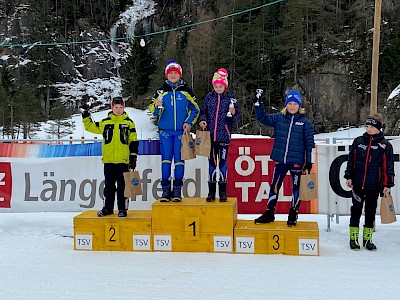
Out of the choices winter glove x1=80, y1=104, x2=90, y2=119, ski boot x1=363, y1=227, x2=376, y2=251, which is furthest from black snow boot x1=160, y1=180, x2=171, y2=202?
ski boot x1=363, y1=227, x2=376, y2=251

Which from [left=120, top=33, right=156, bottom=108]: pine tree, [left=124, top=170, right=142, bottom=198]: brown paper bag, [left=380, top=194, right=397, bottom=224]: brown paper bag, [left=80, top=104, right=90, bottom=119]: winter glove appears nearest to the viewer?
[left=380, top=194, right=397, bottom=224]: brown paper bag

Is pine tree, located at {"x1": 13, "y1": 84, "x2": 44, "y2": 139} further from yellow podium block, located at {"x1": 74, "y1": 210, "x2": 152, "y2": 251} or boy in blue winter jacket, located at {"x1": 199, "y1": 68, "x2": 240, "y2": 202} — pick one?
boy in blue winter jacket, located at {"x1": 199, "y1": 68, "x2": 240, "y2": 202}

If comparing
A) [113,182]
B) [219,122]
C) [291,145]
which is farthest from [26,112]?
[291,145]

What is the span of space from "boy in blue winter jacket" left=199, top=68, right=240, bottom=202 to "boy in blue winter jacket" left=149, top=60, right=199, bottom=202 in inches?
7.5

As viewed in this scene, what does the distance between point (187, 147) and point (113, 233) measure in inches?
56.3

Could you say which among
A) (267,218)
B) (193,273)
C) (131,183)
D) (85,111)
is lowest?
(193,273)

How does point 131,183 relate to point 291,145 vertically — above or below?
below

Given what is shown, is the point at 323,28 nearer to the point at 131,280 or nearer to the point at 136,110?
the point at 136,110

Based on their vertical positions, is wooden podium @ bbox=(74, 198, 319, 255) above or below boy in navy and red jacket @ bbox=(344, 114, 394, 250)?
below

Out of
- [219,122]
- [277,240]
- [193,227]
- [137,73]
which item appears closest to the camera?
[277,240]

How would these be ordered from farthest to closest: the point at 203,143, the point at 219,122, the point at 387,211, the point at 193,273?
the point at 219,122, the point at 203,143, the point at 387,211, the point at 193,273

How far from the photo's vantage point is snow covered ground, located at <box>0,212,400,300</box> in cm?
378

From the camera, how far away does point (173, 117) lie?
5648 millimetres

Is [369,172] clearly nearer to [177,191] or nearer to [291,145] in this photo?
[291,145]
